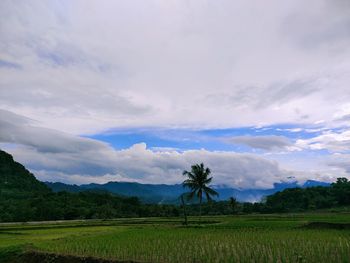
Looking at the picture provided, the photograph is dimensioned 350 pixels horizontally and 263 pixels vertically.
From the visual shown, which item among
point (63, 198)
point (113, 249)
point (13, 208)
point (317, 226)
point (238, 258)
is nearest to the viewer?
point (238, 258)

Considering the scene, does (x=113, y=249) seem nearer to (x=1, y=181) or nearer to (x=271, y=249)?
(x=271, y=249)

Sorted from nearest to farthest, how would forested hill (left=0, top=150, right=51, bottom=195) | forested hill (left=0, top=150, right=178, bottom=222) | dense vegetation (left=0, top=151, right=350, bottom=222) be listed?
1. forested hill (left=0, top=150, right=178, bottom=222)
2. dense vegetation (left=0, top=151, right=350, bottom=222)
3. forested hill (left=0, top=150, right=51, bottom=195)

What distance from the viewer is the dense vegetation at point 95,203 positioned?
67.9 metres

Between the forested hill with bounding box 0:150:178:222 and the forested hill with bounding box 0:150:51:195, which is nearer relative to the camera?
the forested hill with bounding box 0:150:178:222

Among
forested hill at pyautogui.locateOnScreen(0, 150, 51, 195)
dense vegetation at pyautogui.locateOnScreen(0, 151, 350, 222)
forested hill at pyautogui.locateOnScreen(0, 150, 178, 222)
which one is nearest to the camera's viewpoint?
forested hill at pyautogui.locateOnScreen(0, 150, 178, 222)

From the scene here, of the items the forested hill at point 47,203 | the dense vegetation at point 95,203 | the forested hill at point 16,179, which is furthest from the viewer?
the forested hill at point 16,179

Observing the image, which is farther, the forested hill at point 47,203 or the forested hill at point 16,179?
the forested hill at point 16,179

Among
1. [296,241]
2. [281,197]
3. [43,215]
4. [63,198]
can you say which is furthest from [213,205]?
[296,241]

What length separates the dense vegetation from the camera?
223ft

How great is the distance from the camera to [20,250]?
20.3 metres

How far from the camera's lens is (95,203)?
85.9 meters

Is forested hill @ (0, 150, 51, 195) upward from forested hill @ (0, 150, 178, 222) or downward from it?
upward

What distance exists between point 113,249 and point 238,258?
7.56m

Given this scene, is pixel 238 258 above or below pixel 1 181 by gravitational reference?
below
